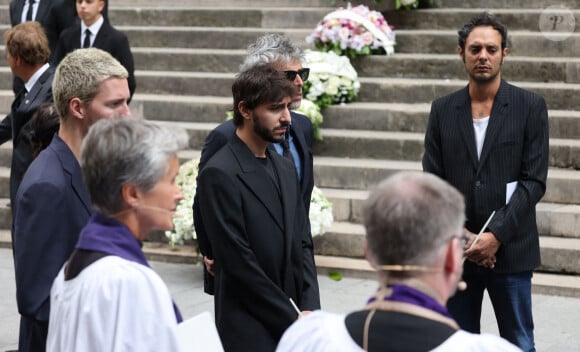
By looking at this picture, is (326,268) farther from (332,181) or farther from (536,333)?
(536,333)

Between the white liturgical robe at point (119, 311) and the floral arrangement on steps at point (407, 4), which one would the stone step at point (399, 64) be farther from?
the white liturgical robe at point (119, 311)

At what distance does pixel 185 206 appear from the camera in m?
8.98

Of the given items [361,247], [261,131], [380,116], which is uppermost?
[261,131]

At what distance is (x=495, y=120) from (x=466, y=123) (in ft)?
0.47

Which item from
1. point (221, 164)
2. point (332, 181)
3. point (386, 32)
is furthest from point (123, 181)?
point (386, 32)

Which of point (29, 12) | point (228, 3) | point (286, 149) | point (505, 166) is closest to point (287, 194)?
point (286, 149)

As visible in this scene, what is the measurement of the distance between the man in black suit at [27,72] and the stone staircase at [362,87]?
238cm

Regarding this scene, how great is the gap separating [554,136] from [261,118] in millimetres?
6145

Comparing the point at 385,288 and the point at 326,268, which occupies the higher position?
the point at 385,288

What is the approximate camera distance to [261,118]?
15.2 feet

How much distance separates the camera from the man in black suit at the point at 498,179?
5.54 metres

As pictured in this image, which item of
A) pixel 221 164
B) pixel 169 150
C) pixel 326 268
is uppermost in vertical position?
pixel 169 150

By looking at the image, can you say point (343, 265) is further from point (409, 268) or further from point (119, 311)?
point (409, 268)

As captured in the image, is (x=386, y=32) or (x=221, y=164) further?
(x=386, y=32)
